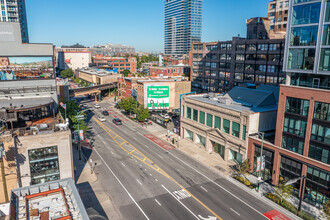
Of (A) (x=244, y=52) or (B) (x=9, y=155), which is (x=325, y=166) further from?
Answer: (A) (x=244, y=52)

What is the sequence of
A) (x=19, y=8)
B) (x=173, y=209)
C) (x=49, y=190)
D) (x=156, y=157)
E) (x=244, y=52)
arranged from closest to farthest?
(x=49, y=190)
(x=173, y=209)
(x=156, y=157)
(x=244, y=52)
(x=19, y=8)

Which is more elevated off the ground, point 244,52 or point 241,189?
point 244,52

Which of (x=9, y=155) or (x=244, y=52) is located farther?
(x=244, y=52)

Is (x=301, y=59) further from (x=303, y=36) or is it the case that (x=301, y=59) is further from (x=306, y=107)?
(x=306, y=107)

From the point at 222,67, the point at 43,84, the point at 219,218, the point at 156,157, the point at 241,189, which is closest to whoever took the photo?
the point at 219,218

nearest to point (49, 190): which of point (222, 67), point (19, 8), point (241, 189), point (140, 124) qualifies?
point (241, 189)

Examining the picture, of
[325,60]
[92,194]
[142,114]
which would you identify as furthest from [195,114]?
[325,60]

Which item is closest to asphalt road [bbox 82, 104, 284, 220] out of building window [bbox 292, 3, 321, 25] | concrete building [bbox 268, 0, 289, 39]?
building window [bbox 292, 3, 321, 25]
